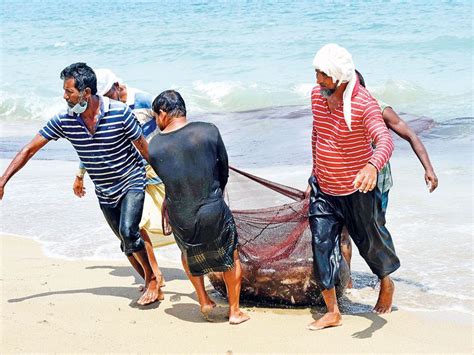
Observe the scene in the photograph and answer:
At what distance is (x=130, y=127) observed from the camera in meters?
5.54

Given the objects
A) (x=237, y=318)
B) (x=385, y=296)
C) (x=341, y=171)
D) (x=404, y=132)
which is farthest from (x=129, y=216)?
(x=404, y=132)

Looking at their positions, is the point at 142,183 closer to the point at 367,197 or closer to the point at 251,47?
the point at 367,197

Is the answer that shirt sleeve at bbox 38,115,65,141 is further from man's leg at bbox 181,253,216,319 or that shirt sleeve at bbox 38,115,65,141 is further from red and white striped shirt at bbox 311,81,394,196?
red and white striped shirt at bbox 311,81,394,196

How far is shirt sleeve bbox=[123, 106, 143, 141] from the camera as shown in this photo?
5.54 meters

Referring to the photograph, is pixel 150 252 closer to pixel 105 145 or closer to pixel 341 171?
pixel 105 145

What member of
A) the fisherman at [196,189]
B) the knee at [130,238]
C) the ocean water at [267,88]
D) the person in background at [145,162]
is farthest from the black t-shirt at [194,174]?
the ocean water at [267,88]

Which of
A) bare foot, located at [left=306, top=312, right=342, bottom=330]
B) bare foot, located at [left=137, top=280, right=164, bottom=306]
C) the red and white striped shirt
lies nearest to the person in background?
bare foot, located at [left=137, top=280, right=164, bottom=306]

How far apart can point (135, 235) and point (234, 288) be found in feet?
2.74

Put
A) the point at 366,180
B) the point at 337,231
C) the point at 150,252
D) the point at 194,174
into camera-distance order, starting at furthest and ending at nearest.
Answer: the point at 150,252 → the point at 337,231 → the point at 194,174 → the point at 366,180

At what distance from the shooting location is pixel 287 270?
5691 mm

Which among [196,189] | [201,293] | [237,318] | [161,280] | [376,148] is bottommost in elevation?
[161,280]

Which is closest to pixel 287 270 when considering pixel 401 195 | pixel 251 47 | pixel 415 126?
pixel 401 195

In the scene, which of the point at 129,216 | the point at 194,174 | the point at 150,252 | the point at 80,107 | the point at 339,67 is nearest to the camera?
the point at 339,67

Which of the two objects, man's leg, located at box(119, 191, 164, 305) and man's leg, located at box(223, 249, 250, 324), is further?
man's leg, located at box(119, 191, 164, 305)
